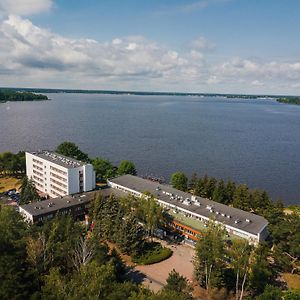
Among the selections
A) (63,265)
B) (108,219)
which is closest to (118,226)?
(108,219)

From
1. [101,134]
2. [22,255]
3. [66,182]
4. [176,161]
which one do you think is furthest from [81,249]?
[101,134]

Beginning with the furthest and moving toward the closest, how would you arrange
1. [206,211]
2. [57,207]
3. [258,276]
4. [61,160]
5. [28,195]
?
[61,160]
[28,195]
[57,207]
[206,211]
[258,276]

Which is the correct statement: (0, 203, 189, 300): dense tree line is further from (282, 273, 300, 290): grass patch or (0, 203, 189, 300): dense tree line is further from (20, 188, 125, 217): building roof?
(282, 273, 300, 290): grass patch

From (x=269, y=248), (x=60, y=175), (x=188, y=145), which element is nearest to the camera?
(x=269, y=248)

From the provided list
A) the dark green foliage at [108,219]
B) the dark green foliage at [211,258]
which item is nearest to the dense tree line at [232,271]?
the dark green foliage at [211,258]

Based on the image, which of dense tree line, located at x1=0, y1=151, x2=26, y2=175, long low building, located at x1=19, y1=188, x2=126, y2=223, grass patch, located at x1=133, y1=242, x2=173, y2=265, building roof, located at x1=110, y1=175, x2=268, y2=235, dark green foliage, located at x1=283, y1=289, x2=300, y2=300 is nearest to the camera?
dark green foliage, located at x1=283, y1=289, x2=300, y2=300

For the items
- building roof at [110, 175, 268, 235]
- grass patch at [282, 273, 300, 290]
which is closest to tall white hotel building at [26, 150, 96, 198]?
building roof at [110, 175, 268, 235]

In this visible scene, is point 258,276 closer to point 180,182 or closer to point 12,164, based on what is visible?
point 180,182
